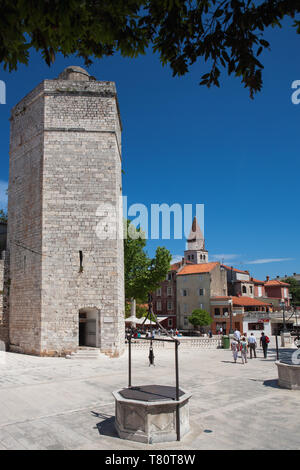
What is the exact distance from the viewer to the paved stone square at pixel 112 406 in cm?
591

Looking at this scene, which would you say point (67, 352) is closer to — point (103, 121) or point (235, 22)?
point (103, 121)

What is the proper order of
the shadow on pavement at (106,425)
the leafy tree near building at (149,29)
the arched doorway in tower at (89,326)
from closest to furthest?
1. the leafy tree near building at (149,29)
2. the shadow on pavement at (106,425)
3. the arched doorway in tower at (89,326)

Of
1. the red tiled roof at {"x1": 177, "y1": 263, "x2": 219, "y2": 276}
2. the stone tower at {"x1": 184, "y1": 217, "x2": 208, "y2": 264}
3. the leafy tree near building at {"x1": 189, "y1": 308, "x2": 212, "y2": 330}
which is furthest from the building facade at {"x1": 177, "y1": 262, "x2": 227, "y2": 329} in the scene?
the stone tower at {"x1": 184, "y1": 217, "x2": 208, "y2": 264}

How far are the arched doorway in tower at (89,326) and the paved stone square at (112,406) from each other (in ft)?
10.7

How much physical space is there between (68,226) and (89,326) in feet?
17.5

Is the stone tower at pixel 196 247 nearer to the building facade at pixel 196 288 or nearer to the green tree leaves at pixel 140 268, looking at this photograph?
the building facade at pixel 196 288

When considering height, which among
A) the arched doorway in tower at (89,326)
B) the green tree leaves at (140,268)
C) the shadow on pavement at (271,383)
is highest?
the green tree leaves at (140,268)

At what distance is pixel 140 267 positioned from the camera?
3328 centimetres

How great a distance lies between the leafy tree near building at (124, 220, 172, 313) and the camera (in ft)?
107

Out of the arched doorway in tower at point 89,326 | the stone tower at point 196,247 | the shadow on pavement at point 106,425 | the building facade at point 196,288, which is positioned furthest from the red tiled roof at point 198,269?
the shadow on pavement at point 106,425

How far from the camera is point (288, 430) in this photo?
639 cm

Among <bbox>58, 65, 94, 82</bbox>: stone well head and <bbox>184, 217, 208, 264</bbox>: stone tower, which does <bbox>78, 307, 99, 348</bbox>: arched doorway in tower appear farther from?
<bbox>184, 217, 208, 264</bbox>: stone tower

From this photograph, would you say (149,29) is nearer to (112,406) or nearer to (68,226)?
(112,406)

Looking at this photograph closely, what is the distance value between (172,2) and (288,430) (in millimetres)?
7056
